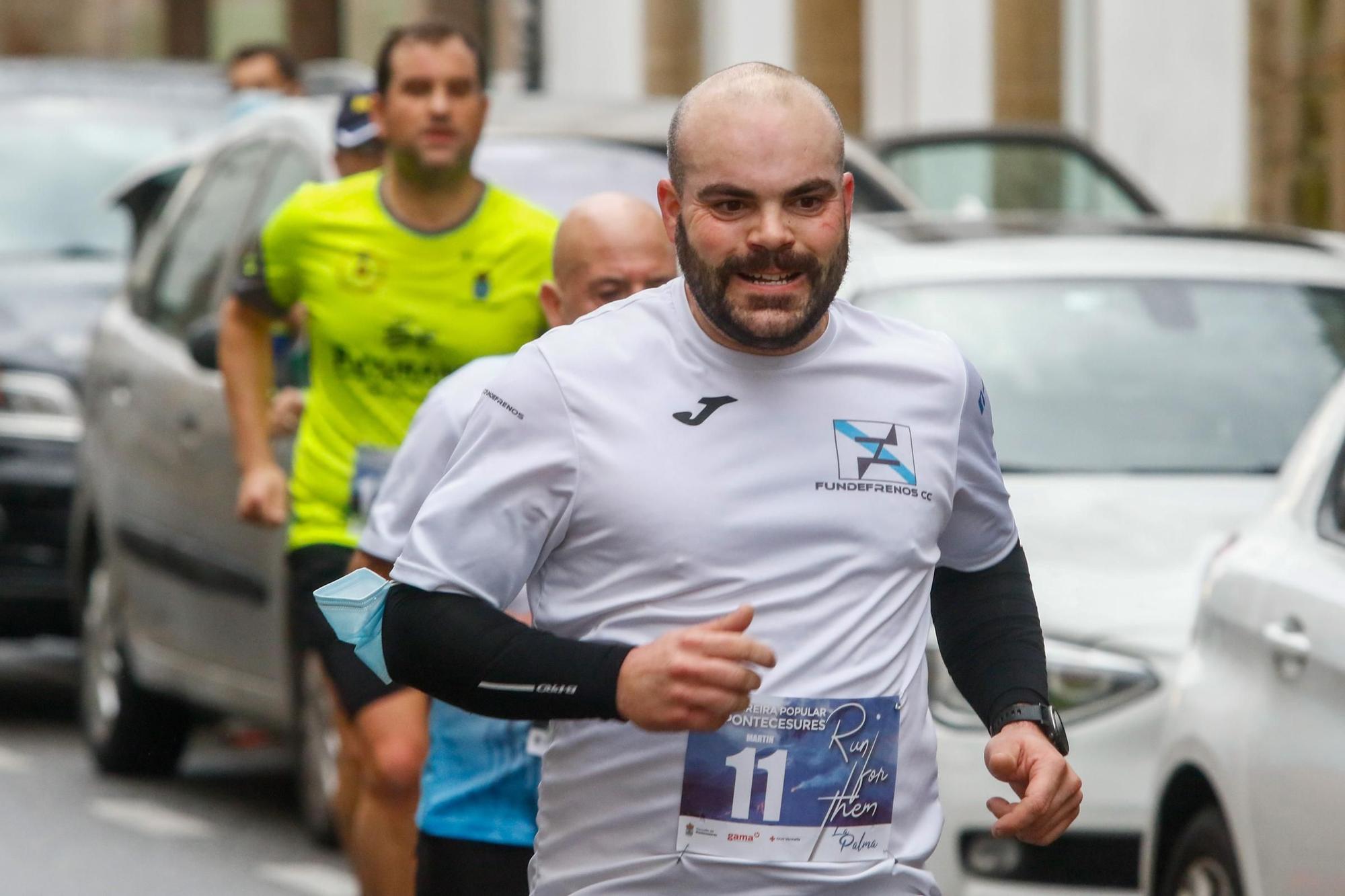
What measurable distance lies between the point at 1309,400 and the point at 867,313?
386cm

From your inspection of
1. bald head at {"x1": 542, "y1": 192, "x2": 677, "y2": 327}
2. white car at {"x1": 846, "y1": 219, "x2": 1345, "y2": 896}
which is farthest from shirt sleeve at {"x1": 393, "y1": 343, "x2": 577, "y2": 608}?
white car at {"x1": 846, "y1": 219, "x2": 1345, "y2": 896}

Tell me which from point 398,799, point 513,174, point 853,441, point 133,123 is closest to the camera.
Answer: point 853,441

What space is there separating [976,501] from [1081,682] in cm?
269

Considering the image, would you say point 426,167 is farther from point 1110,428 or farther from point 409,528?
point 1110,428

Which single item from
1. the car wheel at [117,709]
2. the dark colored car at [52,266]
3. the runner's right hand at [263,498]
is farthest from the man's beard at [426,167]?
the dark colored car at [52,266]

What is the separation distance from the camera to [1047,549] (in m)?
6.69

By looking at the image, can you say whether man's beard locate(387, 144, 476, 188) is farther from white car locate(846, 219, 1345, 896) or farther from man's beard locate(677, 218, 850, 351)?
man's beard locate(677, 218, 850, 351)

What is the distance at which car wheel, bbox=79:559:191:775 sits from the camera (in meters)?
9.73

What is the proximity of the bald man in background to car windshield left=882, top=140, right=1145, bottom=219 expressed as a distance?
8.22 meters

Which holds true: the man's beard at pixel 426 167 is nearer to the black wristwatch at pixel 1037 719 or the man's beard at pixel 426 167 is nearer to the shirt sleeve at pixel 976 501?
the shirt sleeve at pixel 976 501

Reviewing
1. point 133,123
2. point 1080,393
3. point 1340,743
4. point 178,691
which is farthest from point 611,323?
point 133,123

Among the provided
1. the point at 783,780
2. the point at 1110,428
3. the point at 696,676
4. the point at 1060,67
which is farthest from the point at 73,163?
the point at 696,676

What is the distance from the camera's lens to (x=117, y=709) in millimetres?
9781

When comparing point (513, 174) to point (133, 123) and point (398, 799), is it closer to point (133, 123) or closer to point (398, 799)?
point (398, 799)
